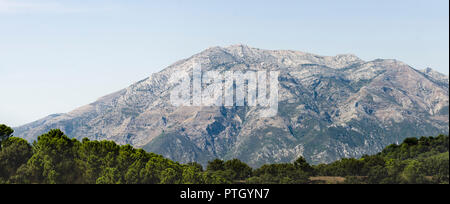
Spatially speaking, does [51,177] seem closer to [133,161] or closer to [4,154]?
[4,154]

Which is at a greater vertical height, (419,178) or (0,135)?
(0,135)
